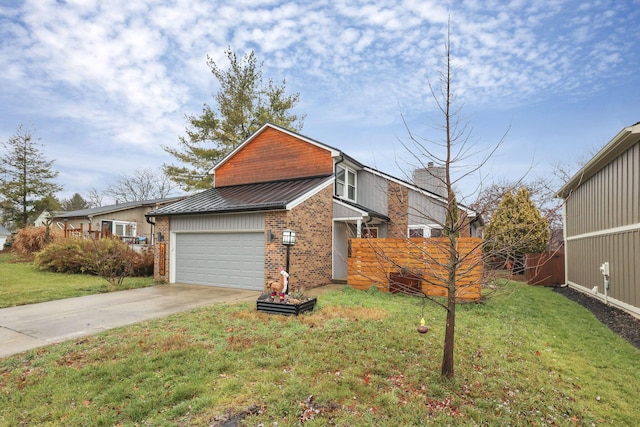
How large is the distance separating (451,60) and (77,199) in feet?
211

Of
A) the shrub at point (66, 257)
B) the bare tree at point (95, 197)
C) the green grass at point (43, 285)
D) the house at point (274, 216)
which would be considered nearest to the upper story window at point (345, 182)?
the house at point (274, 216)

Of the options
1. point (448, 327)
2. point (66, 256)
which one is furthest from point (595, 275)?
point (66, 256)

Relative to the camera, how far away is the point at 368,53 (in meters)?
12.0

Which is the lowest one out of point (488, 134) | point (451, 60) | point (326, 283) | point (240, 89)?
point (326, 283)

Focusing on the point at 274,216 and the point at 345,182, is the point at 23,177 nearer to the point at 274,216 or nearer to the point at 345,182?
the point at 345,182

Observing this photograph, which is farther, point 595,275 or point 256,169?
point 256,169

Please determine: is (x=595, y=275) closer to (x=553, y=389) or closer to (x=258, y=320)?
(x=553, y=389)

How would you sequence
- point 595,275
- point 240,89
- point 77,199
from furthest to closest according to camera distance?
1. point 77,199
2. point 240,89
3. point 595,275

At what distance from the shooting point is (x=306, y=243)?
1156cm

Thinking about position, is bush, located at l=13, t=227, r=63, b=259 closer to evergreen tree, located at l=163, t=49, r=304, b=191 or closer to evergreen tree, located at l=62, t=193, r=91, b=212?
evergreen tree, located at l=163, t=49, r=304, b=191

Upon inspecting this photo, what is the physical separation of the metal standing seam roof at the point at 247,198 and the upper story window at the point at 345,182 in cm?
108

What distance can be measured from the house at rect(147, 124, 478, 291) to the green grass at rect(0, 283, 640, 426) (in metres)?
4.29

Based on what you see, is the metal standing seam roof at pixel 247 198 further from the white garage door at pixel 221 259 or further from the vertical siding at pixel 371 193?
the vertical siding at pixel 371 193

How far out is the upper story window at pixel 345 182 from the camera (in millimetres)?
14626
